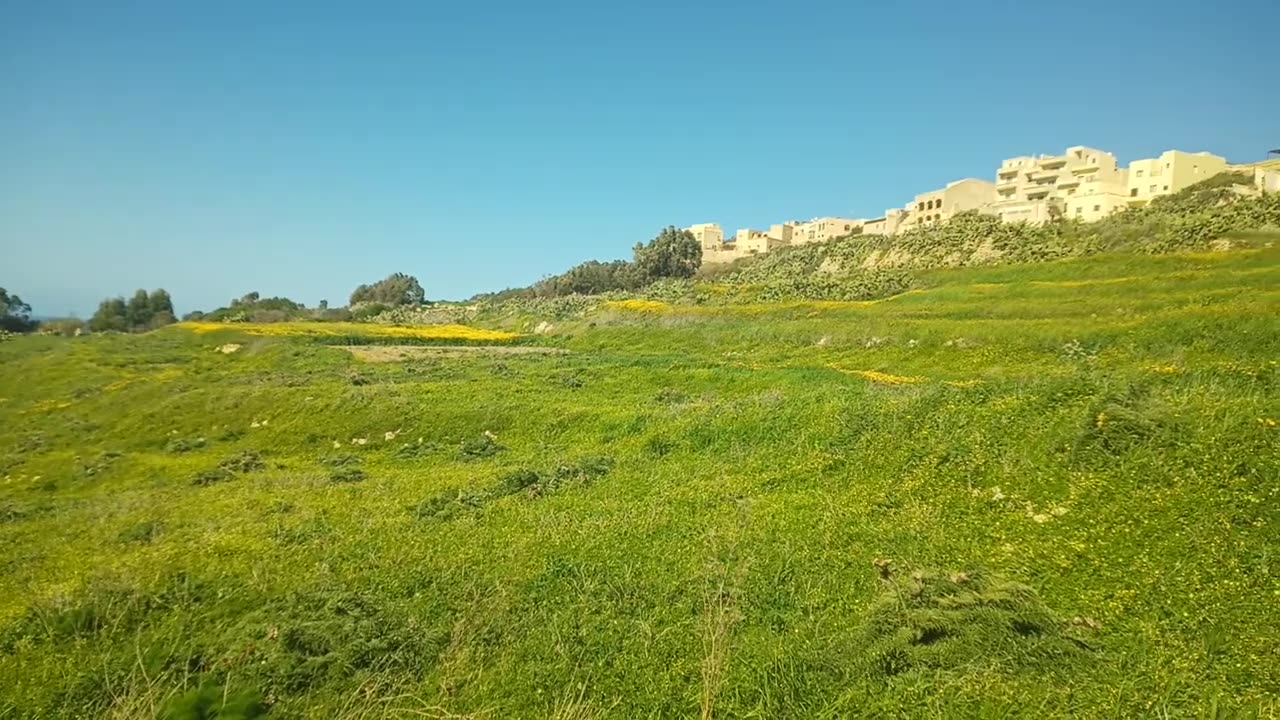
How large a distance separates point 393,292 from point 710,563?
10636cm

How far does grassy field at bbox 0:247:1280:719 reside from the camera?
7102 millimetres

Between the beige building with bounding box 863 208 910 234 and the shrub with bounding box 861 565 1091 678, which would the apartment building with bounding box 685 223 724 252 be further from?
the shrub with bounding box 861 565 1091 678

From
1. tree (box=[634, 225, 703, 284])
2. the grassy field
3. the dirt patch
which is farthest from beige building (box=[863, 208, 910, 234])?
the grassy field

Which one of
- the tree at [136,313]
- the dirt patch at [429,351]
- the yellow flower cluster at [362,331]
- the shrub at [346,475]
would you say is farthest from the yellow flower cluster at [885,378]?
the tree at [136,313]

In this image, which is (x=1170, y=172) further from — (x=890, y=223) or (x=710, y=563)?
(x=710, y=563)

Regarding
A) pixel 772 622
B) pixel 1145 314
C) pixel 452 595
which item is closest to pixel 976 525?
pixel 772 622

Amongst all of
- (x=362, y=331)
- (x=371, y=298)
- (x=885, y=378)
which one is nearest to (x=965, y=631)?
(x=885, y=378)

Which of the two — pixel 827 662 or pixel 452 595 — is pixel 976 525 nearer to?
pixel 827 662

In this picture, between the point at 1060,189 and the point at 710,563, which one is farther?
the point at 1060,189

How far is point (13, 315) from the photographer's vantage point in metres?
78.4

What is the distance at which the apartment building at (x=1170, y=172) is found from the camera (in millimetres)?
63406

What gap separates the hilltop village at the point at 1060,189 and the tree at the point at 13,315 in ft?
289

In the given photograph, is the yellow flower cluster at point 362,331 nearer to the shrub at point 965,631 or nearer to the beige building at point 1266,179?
the shrub at point 965,631

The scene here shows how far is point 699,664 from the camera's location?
769 centimetres
